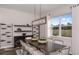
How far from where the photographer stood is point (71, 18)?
5.46ft

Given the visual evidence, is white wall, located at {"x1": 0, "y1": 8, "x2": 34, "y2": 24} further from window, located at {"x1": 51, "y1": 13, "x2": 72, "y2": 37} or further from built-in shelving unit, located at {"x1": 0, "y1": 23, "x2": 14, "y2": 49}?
window, located at {"x1": 51, "y1": 13, "x2": 72, "y2": 37}

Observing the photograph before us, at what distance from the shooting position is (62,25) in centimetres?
→ 174

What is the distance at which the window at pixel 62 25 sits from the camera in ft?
5.54

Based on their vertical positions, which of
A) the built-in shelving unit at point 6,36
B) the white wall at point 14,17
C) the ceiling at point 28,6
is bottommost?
the built-in shelving unit at point 6,36

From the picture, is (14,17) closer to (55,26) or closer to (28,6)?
(28,6)

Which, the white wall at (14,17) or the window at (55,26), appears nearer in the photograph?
the white wall at (14,17)

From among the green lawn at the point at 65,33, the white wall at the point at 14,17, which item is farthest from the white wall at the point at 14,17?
the green lawn at the point at 65,33

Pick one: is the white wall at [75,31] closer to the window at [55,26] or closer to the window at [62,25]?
the window at [62,25]

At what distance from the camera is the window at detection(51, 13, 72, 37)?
1689mm

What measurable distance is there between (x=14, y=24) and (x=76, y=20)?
1.09 metres

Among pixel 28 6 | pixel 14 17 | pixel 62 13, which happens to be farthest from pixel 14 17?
pixel 62 13

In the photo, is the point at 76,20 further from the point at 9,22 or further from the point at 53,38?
the point at 9,22

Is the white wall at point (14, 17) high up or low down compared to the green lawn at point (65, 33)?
up
